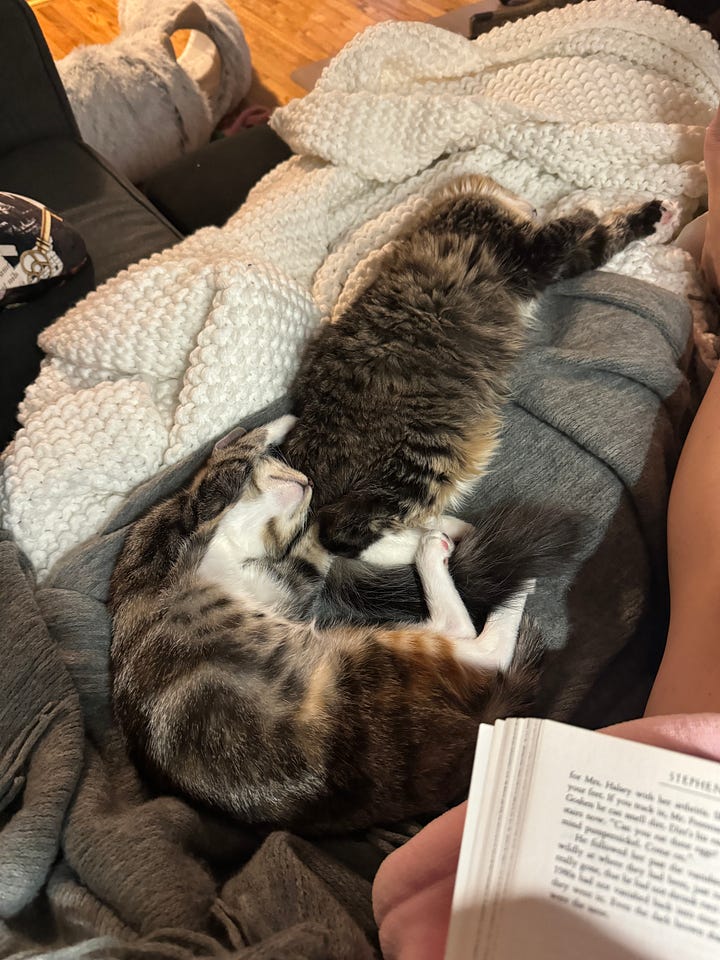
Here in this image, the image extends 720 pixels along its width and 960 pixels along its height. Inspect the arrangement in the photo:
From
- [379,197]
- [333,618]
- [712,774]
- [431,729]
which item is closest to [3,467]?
[333,618]

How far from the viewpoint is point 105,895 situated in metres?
0.69

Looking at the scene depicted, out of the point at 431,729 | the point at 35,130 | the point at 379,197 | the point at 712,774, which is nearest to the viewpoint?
the point at 712,774

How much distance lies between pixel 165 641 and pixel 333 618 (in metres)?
→ 0.25

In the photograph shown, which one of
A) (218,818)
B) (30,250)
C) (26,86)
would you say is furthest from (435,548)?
(26,86)

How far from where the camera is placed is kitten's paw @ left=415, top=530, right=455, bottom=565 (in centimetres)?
99

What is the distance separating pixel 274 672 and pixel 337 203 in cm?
93

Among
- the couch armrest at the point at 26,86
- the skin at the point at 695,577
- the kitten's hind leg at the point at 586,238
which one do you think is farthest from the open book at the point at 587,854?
the couch armrest at the point at 26,86

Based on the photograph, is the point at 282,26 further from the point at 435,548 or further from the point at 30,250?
the point at 435,548

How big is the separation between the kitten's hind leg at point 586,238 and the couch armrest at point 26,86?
109 centimetres

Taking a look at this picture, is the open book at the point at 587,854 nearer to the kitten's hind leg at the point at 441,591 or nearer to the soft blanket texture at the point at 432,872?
the soft blanket texture at the point at 432,872

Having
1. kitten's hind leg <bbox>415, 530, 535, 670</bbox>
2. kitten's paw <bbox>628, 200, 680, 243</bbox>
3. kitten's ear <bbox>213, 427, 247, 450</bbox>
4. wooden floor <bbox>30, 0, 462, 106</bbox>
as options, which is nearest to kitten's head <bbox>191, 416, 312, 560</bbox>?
kitten's ear <bbox>213, 427, 247, 450</bbox>

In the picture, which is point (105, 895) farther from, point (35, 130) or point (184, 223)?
point (35, 130)

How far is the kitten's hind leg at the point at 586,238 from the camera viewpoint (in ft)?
3.67

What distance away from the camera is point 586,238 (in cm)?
112
